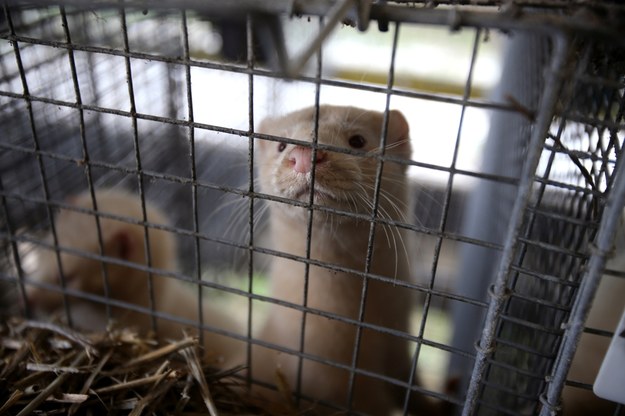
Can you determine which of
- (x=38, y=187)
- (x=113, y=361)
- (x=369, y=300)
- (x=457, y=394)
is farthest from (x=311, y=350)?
(x=38, y=187)

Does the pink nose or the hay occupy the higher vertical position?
the pink nose

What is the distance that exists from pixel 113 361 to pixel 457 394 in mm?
1036

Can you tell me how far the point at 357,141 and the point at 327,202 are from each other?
Answer: 0.68 feet

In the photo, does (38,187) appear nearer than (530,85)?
No

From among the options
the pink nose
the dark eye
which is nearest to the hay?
the pink nose

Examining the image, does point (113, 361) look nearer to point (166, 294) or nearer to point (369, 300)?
point (369, 300)

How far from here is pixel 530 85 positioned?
1401 mm

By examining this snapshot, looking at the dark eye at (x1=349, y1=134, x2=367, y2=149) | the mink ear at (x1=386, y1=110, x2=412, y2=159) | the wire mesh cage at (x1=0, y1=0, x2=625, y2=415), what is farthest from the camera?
the mink ear at (x1=386, y1=110, x2=412, y2=159)

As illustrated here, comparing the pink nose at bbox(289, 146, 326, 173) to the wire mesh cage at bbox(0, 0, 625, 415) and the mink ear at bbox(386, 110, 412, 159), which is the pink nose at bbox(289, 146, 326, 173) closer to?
the wire mesh cage at bbox(0, 0, 625, 415)

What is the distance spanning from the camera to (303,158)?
0.90m

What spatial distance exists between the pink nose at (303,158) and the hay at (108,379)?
0.39 meters

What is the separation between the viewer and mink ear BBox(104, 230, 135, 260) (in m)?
1.54

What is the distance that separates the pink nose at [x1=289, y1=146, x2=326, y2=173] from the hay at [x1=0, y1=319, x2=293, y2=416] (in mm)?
388

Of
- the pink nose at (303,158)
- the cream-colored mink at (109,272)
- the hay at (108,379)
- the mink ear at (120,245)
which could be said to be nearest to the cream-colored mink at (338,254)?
the pink nose at (303,158)
